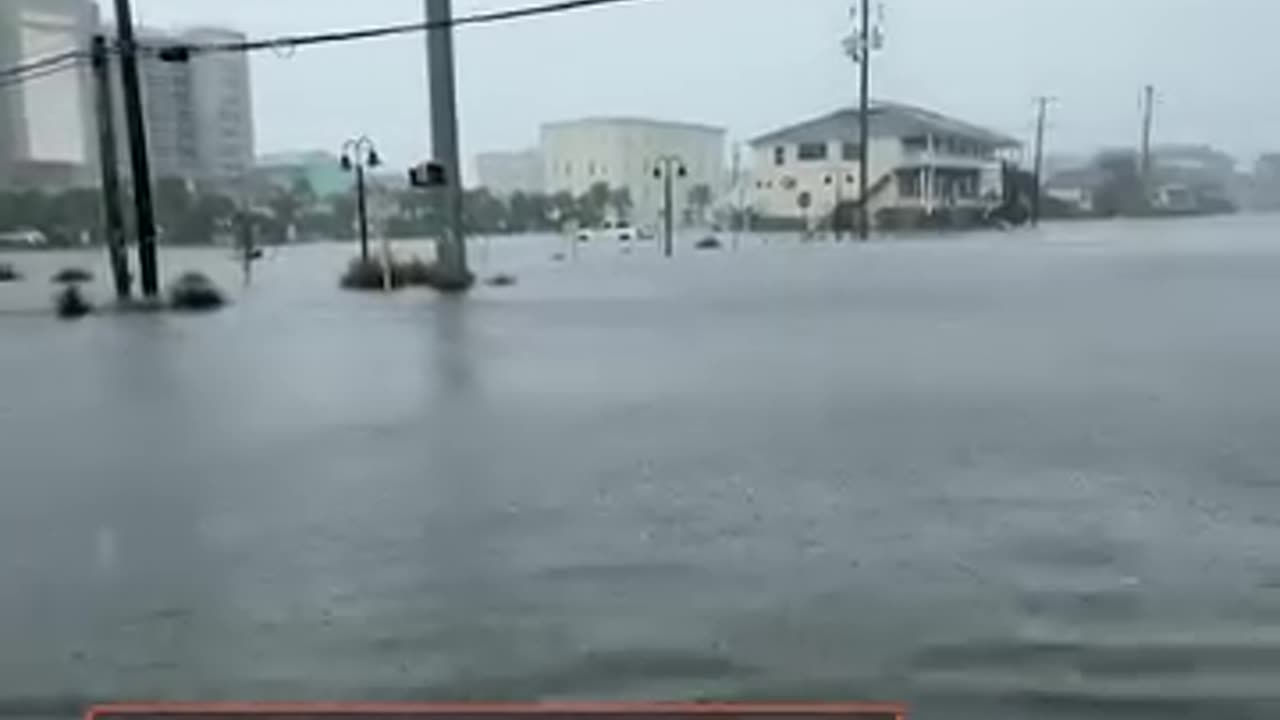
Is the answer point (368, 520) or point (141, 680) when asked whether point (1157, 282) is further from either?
point (141, 680)

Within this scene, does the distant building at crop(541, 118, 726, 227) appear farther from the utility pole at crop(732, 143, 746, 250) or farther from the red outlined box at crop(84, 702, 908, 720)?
the red outlined box at crop(84, 702, 908, 720)

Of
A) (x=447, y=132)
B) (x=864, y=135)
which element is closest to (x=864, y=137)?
(x=864, y=135)

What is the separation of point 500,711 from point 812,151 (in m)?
31.2

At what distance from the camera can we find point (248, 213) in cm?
1838

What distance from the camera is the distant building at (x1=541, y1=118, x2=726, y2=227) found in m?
31.2

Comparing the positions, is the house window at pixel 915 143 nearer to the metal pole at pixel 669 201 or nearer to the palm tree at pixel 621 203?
the metal pole at pixel 669 201

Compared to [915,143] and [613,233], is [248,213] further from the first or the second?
[613,233]

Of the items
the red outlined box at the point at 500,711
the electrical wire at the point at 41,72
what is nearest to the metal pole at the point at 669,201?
the electrical wire at the point at 41,72

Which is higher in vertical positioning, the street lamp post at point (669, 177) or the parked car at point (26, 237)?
the street lamp post at point (669, 177)

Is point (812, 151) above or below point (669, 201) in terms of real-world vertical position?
above

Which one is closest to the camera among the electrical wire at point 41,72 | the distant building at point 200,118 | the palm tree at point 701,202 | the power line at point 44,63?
the power line at point 44,63

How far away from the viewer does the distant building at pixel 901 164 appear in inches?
1109

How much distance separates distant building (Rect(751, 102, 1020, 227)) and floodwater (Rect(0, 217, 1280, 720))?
1977cm

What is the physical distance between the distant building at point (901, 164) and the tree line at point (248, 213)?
10271 mm
